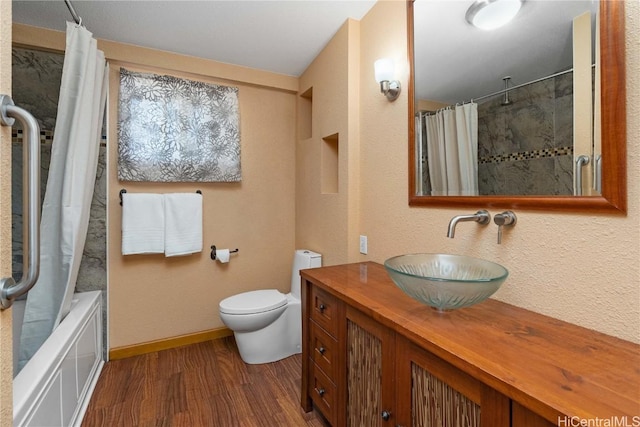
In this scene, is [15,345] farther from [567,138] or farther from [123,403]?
[567,138]

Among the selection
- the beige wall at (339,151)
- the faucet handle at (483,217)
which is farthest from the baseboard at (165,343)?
the faucet handle at (483,217)

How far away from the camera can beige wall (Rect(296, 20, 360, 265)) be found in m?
1.99

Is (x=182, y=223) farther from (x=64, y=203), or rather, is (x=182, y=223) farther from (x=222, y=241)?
(x=64, y=203)

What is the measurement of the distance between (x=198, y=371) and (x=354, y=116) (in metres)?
2.09

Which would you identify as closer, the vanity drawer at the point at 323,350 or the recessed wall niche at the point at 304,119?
the vanity drawer at the point at 323,350

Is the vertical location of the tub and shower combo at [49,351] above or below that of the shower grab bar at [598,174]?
below

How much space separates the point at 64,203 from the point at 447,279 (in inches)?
77.1

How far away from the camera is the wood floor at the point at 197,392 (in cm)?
165

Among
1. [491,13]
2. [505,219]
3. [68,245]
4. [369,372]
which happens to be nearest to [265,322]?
[369,372]

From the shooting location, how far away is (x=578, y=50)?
95 cm

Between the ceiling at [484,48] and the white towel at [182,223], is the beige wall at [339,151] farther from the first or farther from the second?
the white towel at [182,223]

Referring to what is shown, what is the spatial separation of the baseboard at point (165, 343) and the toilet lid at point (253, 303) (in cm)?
60

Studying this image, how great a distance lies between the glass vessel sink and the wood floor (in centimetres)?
105

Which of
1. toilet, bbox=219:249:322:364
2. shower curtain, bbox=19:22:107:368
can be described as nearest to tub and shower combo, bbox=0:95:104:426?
shower curtain, bbox=19:22:107:368
